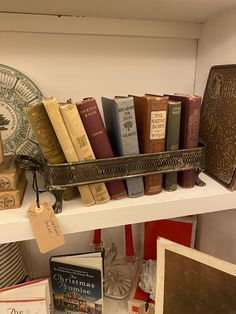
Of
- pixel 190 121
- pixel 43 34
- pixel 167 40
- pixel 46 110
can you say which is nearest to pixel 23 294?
pixel 46 110

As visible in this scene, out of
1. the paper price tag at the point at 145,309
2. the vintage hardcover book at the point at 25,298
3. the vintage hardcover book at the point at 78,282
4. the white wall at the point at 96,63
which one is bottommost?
the paper price tag at the point at 145,309

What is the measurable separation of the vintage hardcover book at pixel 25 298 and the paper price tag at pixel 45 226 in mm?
149

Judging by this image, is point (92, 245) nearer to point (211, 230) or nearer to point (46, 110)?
point (211, 230)

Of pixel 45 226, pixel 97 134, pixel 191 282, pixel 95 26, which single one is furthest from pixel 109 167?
pixel 95 26

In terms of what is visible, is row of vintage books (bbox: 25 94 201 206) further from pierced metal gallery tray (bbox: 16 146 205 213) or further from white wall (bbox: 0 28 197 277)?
white wall (bbox: 0 28 197 277)

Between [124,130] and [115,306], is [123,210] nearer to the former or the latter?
[124,130]

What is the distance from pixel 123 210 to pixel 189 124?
244mm

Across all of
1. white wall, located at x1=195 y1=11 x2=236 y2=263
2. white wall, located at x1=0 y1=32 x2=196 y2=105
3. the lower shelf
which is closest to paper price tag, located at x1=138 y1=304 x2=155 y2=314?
the lower shelf

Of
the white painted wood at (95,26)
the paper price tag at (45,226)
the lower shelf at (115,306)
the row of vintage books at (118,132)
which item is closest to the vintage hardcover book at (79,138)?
the row of vintage books at (118,132)

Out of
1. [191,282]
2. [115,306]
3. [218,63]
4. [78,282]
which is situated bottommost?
[115,306]

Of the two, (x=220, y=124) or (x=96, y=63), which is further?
(x=96, y=63)

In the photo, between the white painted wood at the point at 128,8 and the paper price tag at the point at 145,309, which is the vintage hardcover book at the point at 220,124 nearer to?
the white painted wood at the point at 128,8

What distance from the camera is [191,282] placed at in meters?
0.59

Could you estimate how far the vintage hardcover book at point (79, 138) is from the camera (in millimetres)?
504
